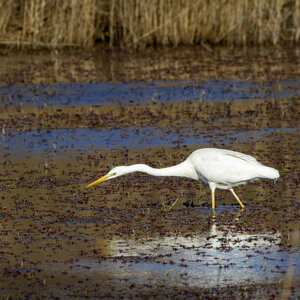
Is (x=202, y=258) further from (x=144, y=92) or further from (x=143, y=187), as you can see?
(x=144, y=92)

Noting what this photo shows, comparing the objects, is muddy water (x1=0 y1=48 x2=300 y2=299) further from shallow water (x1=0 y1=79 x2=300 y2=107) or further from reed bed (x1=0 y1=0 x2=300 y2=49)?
reed bed (x1=0 y1=0 x2=300 y2=49)

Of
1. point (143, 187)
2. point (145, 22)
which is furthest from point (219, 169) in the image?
point (145, 22)

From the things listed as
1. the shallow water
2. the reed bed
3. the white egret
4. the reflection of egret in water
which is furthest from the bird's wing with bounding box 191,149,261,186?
the reed bed

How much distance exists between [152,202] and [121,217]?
73cm

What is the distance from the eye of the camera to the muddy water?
6551mm

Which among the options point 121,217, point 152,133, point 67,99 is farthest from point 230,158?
point 67,99

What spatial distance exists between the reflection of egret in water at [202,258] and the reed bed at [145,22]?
13.1 metres

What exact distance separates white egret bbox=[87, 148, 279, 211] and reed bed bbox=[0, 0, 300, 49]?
38.7ft

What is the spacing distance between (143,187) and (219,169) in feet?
5.00

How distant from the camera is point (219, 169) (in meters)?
8.56

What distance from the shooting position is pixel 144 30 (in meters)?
20.9

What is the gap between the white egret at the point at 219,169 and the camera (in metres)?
8.55

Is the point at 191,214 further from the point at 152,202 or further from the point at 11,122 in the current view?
the point at 11,122

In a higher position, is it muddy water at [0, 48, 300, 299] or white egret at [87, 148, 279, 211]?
white egret at [87, 148, 279, 211]
